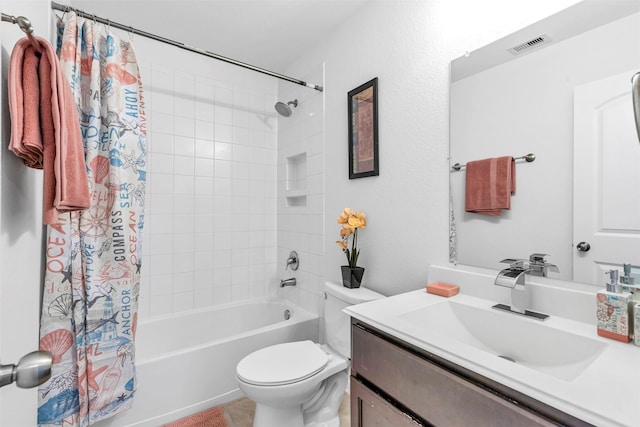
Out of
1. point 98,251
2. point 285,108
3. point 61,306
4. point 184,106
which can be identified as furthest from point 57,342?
point 285,108

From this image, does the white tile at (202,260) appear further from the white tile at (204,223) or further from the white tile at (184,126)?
the white tile at (184,126)

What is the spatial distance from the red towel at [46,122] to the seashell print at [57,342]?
0.85 meters

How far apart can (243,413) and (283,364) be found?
0.56 m

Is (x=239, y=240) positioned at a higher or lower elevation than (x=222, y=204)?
lower

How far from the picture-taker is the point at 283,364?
1.37 metres

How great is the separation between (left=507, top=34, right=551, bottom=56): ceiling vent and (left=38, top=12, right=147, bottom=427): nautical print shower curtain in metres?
1.71

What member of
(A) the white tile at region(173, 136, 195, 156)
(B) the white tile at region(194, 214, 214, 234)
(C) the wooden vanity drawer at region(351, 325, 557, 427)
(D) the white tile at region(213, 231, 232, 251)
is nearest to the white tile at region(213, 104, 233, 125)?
(A) the white tile at region(173, 136, 195, 156)

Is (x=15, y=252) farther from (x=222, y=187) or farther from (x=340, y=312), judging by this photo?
(x=222, y=187)

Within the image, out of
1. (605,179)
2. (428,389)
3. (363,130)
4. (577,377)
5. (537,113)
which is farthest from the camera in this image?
(363,130)

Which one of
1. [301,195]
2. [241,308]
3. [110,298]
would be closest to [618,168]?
[301,195]

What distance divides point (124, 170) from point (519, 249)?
177cm

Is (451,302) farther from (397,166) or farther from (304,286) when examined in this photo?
(304,286)

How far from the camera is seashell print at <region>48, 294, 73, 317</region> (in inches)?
49.7

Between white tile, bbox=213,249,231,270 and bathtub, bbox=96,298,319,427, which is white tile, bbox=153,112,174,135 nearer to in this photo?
white tile, bbox=213,249,231,270
